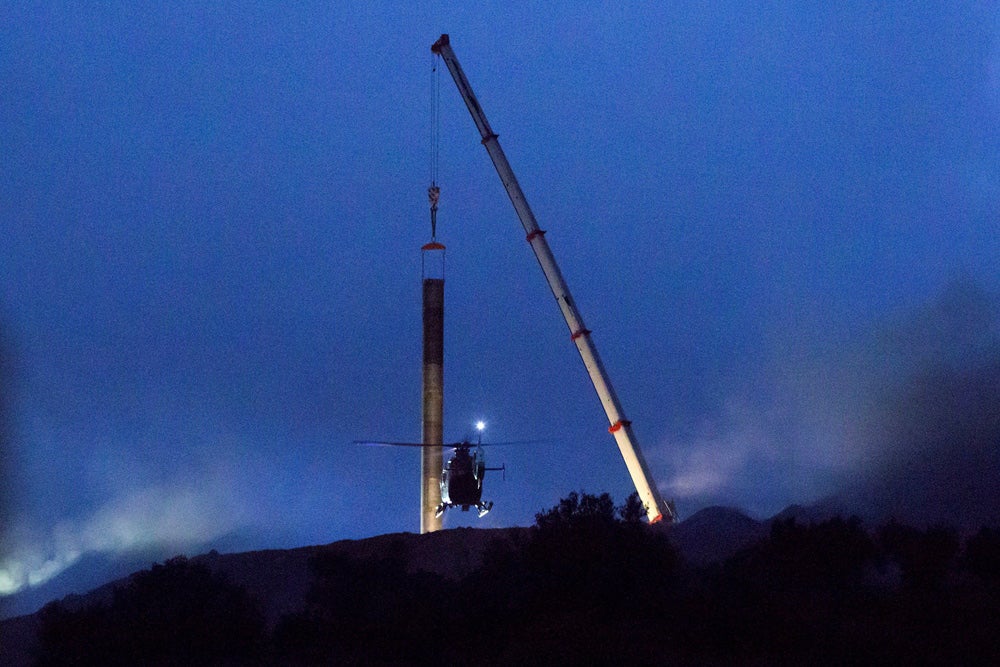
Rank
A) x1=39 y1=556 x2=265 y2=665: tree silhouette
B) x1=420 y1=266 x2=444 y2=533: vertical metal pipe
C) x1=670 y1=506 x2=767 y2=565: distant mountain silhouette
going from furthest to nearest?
x1=420 y1=266 x2=444 y2=533: vertical metal pipe
x1=670 y1=506 x2=767 y2=565: distant mountain silhouette
x1=39 y1=556 x2=265 y2=665: tree silhouette

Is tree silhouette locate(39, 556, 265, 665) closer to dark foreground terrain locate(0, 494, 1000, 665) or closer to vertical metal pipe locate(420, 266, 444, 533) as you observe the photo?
dark foreground terrain locate(0, 494, 1000, 665)

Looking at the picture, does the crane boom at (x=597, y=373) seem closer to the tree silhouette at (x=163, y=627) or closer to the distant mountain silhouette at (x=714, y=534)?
the distant mountain silhouette at (x=714, y=534)

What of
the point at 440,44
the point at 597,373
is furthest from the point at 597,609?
the point at 440,44

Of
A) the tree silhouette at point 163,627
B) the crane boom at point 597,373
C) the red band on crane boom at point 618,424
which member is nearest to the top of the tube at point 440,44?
the crane boom at point 597,373

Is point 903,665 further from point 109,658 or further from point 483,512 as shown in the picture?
point 483,512

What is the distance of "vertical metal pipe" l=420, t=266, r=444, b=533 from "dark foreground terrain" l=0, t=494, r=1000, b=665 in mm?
14173

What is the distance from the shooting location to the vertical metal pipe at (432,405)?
54.2m

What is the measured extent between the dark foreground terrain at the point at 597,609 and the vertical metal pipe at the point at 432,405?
14173 mm

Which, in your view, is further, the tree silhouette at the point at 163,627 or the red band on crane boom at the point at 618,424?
the red band on crane boom at the point at 618,424

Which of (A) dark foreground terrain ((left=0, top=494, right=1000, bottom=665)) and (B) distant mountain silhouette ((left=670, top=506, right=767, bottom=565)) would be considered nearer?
(A) dark foreground terrain ((left=0, top=494, right=1000, bottom=665))


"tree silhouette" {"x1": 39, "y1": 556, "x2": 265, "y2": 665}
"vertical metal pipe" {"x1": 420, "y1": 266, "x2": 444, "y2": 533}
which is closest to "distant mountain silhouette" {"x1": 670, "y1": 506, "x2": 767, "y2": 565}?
"vertical metal pipe" {"x1": 420, "y1": 266, "x2": 444, "y2": 533}

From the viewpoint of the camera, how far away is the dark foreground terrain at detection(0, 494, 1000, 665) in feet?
90.1

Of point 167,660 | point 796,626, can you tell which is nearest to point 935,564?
point 796,626

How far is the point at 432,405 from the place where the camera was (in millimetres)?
54906
